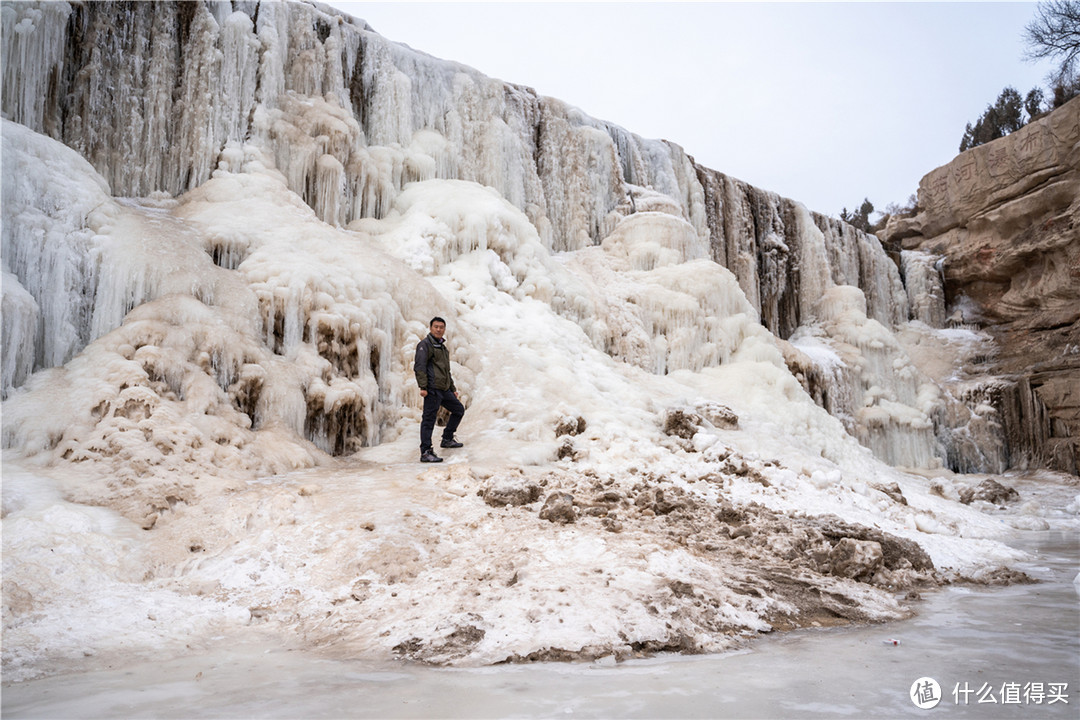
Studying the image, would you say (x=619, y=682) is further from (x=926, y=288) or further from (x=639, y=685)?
(x=926, y=288)

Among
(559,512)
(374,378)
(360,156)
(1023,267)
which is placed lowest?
(559,512)

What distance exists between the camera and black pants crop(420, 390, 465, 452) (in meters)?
6.71

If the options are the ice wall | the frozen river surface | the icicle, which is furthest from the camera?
the icicle

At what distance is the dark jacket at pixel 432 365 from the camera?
6.84 meters

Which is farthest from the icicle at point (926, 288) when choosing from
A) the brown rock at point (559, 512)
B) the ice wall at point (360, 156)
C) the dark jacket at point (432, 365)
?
Answer: the brown rock at point (559, 512)

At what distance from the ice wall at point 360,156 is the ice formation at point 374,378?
0.05m

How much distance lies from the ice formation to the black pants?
35 centimetres

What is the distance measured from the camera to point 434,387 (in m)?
6.92

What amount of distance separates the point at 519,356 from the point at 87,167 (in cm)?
523

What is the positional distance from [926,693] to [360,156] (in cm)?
1075

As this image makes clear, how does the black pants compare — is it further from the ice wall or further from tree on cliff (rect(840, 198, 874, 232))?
tree on cliff (rect(840, 198, 874, 232))

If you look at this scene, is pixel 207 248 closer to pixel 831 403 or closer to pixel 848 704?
pixel 848 704

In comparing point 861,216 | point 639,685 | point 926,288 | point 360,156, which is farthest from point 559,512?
point 861,216

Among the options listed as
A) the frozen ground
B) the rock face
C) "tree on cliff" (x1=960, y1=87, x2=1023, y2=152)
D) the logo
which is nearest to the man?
the frozen ground
